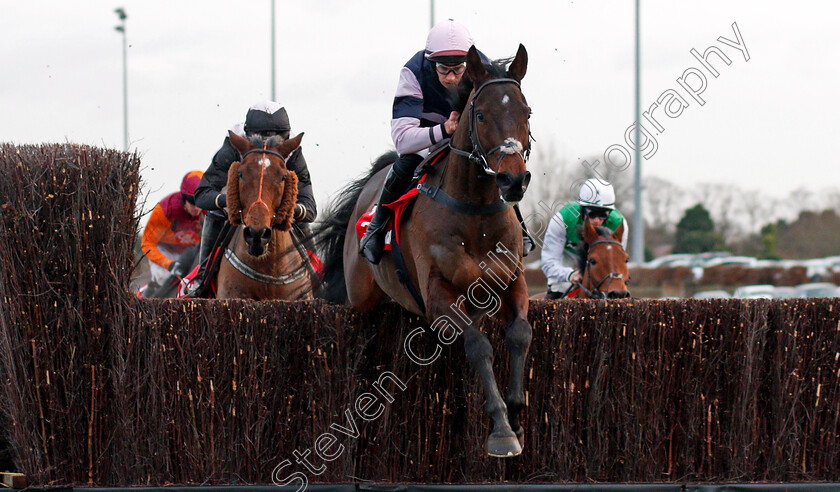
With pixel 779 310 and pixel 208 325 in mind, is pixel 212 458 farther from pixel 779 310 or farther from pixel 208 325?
pixel 779 310

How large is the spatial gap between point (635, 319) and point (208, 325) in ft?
7.63

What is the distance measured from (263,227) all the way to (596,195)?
11.2 ft

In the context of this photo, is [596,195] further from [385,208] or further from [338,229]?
[385,208]

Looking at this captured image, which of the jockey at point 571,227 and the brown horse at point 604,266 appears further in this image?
the jockey at point 571,227

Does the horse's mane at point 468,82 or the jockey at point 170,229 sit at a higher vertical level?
the horse's mane at point 468,82

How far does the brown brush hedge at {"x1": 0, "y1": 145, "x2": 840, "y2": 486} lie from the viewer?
500 cm

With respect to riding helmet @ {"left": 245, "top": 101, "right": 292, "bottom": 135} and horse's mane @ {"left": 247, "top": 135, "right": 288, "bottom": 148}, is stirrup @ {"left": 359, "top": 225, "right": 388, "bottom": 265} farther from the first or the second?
riding helmet @ {"left": 245, "top": 101, "right": 292, "bottom": 135}

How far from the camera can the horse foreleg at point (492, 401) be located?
169 inches

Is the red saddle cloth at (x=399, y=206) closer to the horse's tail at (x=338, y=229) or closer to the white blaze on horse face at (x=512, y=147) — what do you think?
the white blaze on horse face at (x=512, y=147)

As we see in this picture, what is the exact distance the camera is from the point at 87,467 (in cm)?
506

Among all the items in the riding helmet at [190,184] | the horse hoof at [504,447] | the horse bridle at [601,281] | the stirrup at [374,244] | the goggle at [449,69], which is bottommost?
the horse hoof at [504,447]

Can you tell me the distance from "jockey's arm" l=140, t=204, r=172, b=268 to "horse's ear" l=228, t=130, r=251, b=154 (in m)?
3.23

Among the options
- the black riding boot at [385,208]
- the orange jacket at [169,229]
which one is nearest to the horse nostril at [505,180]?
the black riding boot at [385,208]

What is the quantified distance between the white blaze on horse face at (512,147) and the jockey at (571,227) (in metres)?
4.21
